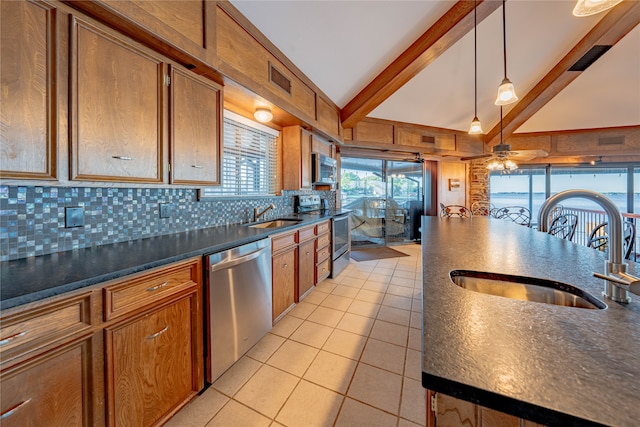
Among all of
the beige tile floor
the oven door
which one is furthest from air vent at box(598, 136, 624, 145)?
the beige tile floor

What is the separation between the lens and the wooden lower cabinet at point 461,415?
1.58 ft

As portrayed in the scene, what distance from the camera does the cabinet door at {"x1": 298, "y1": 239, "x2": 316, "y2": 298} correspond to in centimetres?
263

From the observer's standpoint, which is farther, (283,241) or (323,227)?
(323,227)

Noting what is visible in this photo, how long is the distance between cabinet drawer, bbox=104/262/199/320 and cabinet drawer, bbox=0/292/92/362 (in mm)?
77

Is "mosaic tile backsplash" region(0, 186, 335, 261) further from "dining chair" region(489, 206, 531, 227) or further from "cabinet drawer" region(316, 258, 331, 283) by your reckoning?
"dining chair" region(489, 206, 531, 227)

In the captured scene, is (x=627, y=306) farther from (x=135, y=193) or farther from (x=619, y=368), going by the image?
(x=135, y=193)

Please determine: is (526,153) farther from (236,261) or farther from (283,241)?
(236,261)

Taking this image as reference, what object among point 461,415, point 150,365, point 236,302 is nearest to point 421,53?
point 236,302

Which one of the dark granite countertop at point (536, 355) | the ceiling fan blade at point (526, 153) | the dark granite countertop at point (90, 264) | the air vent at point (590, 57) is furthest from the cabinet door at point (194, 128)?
the air vent at point (590, 57)

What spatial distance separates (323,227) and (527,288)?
2366 millimetres

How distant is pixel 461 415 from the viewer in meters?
0.52

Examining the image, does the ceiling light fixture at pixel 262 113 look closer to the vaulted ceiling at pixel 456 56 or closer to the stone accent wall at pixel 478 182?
the vaulted ceiling at pixel 456 56

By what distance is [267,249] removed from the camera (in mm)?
2004

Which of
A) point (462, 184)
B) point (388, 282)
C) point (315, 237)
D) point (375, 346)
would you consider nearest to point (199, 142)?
point (315, 237)
